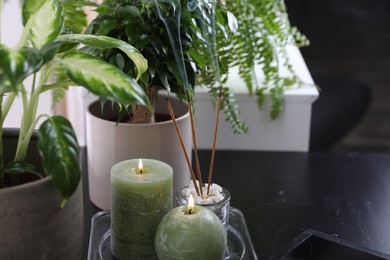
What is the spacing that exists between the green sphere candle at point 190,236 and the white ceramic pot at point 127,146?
8.3 inches

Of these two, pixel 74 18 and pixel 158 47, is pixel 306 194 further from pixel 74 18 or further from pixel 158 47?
pixel 74 18

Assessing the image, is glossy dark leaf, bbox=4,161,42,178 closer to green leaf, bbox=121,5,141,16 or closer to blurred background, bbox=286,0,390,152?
green leaf, bbox=121,5,141,16

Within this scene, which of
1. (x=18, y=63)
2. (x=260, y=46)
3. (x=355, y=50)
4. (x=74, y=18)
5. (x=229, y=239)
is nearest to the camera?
(x=18, y=63)

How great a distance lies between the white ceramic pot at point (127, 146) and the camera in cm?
93

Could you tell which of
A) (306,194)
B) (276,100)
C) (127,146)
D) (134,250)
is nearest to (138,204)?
(134,250)

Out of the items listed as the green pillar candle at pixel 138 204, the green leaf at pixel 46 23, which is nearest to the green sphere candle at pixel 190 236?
the green pillar candle at pixel 138 204

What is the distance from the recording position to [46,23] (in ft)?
2.25

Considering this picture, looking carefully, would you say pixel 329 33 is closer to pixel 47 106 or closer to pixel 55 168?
pixel 47 106

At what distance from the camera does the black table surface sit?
96 cm

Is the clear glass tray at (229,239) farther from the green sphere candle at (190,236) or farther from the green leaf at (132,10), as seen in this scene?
the green leaf at (132,10)

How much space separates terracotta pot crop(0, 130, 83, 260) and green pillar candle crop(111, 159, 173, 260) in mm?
96

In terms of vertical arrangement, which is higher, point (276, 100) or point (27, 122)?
point (27, 122)

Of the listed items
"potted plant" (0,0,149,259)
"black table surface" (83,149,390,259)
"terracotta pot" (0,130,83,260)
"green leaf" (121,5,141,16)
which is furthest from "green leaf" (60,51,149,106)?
"black table surface" (83,149,390,259)

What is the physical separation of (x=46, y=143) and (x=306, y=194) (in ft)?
2.04
